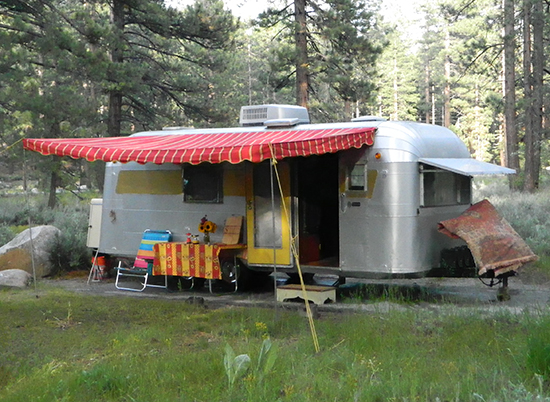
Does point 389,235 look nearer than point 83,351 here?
No

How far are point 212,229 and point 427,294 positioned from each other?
327cm

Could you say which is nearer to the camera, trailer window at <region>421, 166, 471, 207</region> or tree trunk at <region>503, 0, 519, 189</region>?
trailer window at <region>421, 166, 471, 207</region>

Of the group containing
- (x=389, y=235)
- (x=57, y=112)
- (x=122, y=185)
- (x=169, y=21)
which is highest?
(x=169, y=21)

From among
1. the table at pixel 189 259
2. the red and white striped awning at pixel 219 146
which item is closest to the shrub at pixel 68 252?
the table at pixel 189 259

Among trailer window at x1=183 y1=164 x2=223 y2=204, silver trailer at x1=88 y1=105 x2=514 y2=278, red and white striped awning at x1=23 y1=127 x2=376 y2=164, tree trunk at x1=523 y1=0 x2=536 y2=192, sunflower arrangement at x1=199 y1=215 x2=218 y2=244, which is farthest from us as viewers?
tree trunk at x1=523 y1=0 x2=536 y2=192

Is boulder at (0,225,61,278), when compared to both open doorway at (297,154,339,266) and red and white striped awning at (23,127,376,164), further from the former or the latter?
open doorway at (297,154,339,266)

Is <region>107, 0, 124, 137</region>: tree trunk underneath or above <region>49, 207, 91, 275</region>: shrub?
above

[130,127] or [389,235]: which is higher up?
[130,127]

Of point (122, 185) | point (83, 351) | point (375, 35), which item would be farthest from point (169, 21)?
point (375, 35)

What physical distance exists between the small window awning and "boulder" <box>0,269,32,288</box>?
6559 mm

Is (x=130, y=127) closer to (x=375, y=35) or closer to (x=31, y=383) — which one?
(x=31, y=383)

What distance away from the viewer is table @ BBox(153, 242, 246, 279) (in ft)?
33.7

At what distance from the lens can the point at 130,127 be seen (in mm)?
28734

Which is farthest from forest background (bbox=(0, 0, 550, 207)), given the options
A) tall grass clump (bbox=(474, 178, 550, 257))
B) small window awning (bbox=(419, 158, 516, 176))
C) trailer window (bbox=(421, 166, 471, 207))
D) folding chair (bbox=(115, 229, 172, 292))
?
small window awning (bbox=(419, 158, 516, 176))
